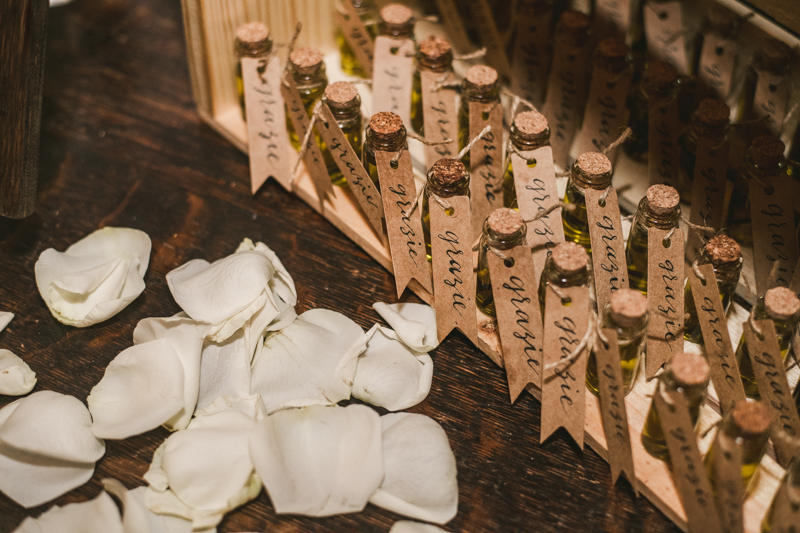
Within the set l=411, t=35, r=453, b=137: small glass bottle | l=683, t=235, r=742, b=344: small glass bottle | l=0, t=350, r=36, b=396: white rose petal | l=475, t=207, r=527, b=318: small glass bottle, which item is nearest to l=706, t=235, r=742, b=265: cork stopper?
l=683, t=235, r=742, b=344: small glass bottle

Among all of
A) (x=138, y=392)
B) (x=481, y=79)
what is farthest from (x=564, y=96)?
(x=138, y=392)

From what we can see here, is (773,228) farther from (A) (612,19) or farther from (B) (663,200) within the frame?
(A) (612,19)

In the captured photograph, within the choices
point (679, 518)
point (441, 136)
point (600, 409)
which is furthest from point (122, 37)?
point (679, 518)

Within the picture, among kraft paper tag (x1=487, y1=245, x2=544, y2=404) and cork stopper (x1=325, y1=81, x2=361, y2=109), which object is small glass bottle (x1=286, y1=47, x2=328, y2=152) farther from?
kraft paper tag (x1=487, y1=245, x2=544, y2=404)

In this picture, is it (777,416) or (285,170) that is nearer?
(777,416)

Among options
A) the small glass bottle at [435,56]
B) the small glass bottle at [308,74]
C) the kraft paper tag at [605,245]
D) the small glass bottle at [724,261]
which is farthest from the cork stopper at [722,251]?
the small glass bottle at [308,74]

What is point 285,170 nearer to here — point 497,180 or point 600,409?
point 497,180
